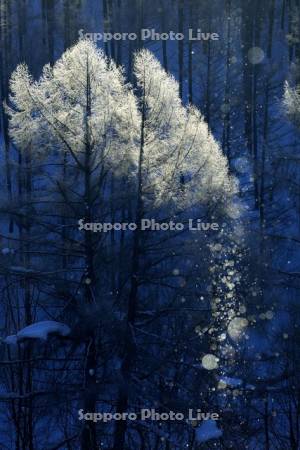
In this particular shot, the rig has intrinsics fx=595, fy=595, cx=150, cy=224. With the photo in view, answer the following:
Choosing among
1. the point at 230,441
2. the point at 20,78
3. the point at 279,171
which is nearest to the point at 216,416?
the point at 230,441

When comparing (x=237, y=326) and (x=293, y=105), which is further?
(x=293, y=105)

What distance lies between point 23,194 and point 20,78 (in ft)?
7.20

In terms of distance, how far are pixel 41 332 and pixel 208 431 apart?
11.5 ft

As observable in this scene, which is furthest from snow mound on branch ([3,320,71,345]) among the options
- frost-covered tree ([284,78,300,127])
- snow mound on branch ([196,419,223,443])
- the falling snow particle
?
frost-covered tree ([284,78,300,127])

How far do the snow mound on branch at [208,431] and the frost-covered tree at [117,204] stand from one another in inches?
31.8

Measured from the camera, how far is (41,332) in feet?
34.7

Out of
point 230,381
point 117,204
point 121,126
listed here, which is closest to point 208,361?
point 230,381

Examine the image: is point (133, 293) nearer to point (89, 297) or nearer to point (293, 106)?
point (89, 297)

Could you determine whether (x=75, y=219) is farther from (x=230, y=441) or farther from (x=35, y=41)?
(x=35, y=41)

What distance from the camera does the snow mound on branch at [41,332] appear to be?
10594mm

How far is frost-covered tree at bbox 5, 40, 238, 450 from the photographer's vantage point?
1124 cm

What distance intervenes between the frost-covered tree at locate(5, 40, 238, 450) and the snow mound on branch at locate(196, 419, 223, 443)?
81 cm

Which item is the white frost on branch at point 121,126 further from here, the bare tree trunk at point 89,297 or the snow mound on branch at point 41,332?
the snow mound on branch at point 41,332

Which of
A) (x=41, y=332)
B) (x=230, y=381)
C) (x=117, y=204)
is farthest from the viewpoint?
(x=230, y=381)
